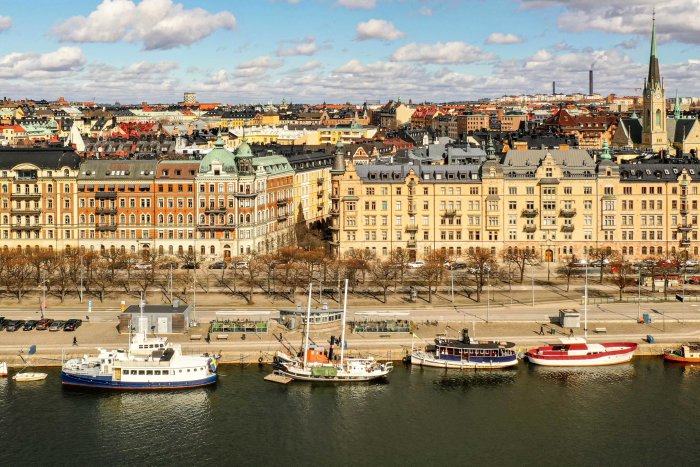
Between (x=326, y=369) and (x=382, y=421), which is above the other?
(x=326, y=369)

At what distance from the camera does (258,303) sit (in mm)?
95562

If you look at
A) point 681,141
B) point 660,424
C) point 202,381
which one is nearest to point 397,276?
point 202,381

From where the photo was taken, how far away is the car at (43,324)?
84.2m

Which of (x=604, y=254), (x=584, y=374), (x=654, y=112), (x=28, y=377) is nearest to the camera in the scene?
(x=28, y=377)

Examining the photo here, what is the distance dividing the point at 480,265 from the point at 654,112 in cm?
8880

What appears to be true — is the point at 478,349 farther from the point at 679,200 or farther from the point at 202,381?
the point at 679,200

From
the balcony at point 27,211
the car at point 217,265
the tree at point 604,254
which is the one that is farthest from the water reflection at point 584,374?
the balcony at point 27,211

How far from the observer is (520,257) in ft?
364

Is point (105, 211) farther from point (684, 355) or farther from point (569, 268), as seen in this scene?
point (684, 355)

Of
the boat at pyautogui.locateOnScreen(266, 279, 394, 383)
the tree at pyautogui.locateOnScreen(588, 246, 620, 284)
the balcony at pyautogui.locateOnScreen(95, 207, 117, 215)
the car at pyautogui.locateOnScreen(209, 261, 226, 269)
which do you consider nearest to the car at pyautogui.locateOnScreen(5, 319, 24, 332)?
the boat at pyautogui.locateOnScreen(266, 279, 394, 383)

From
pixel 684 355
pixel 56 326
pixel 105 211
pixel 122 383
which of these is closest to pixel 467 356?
pixel 684 355

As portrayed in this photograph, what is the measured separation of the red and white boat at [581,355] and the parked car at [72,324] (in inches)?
1498

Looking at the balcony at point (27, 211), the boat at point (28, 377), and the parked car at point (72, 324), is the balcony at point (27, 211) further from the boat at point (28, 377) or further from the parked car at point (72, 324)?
the boat at point (28, 377)

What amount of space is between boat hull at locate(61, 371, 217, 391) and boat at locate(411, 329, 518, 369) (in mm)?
16804
